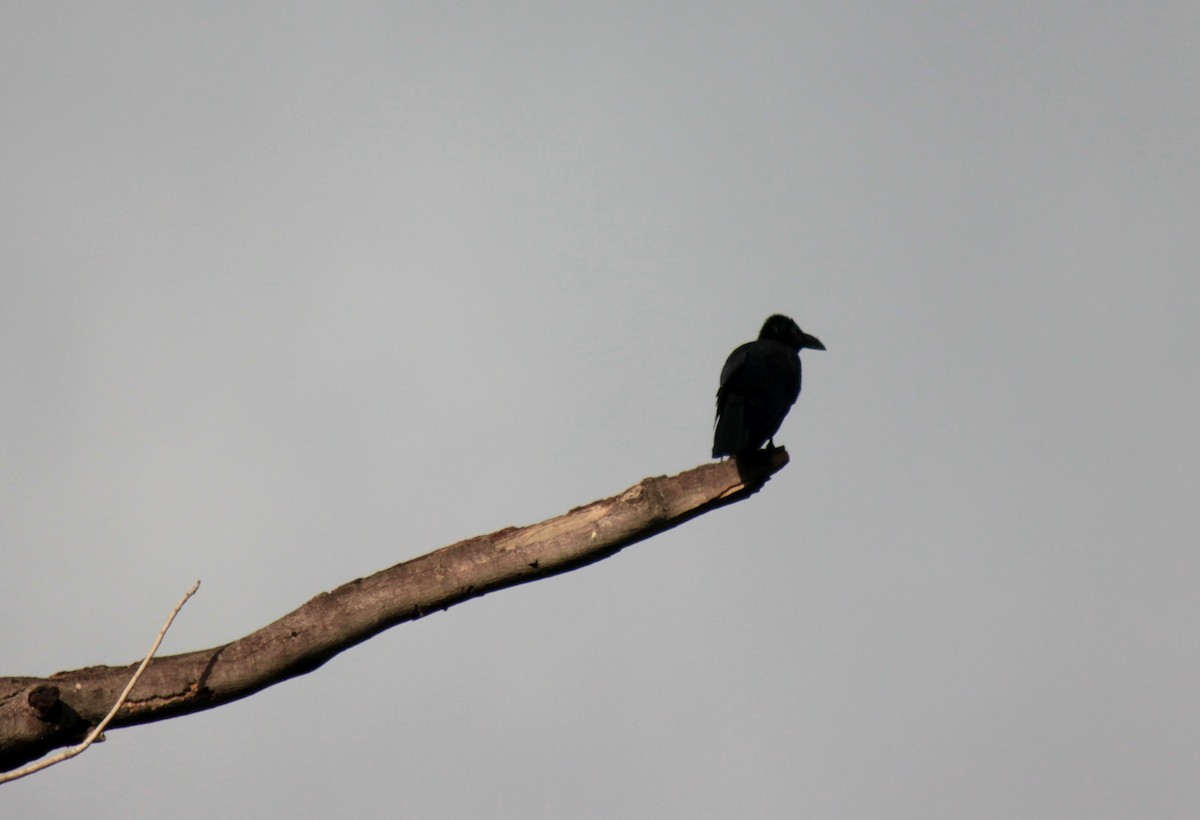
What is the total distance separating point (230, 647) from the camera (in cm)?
483

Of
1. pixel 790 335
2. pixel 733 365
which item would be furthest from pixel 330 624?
pixel 790 335

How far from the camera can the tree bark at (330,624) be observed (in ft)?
15.5

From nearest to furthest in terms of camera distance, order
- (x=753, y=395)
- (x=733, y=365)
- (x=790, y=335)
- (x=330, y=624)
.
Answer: (x=330, y=624)
(x=753, y=395)
(x=733, y=365)
(x=790, y=335)

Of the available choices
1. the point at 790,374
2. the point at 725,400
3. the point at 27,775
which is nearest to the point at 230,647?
the point at 27,775

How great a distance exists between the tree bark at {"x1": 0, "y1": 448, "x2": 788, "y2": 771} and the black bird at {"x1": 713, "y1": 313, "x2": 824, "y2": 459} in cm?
116

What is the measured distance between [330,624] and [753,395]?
3.39 m

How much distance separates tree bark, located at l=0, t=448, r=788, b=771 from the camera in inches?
185

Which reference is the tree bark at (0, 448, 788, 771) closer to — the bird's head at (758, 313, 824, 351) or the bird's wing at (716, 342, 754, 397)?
the bird's wing at (716, 342, 754, 397)

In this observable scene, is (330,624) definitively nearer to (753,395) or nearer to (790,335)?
(753,395)

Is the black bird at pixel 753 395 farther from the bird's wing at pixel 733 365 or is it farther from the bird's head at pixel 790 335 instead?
the bird's head at pixel 790 335

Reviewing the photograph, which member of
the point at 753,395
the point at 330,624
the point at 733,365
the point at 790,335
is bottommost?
the point at 330,624

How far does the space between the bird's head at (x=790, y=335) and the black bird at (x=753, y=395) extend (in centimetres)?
113

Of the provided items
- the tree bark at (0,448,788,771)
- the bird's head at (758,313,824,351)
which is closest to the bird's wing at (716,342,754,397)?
the bird's head at (758,313,824,351)

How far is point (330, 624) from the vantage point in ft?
15.9
